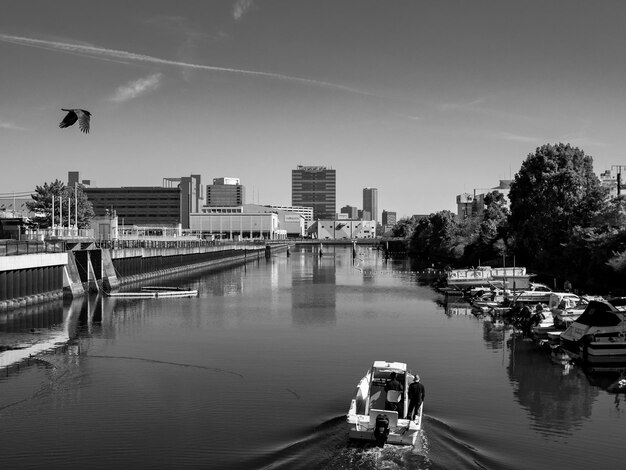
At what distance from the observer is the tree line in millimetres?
70938

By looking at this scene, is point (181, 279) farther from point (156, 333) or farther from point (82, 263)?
point (156, 333)

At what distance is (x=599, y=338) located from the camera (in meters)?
41.3

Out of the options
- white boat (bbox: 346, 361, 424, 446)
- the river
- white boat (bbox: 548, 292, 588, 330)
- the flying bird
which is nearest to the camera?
white boat (bbox: 346, 361, 424, 446)

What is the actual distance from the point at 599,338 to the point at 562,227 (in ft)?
174

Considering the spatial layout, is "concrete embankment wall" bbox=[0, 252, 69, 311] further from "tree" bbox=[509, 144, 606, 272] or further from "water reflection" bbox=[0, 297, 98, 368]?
"tree" bbox=[509, 144, 606, 272]

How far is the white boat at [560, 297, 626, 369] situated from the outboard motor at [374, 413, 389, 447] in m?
22.8

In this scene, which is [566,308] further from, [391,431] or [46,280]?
[46,280]

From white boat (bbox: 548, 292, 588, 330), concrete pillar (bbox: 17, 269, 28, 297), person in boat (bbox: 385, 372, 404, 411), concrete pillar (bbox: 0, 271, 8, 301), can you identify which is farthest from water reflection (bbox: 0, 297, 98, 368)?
white boat (bbox: 548, 292, 588, 330)

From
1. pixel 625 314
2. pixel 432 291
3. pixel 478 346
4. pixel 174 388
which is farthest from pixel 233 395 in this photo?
pixel 432 291

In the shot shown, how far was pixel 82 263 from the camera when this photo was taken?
8388 centimetres

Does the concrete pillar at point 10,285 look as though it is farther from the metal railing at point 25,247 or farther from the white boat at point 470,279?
the white boat at point 470,279

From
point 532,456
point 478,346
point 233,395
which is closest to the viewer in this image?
point 532,456

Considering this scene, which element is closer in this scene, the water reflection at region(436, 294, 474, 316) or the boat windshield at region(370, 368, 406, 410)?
the boat windshield at region(370, 368, 406, 410)

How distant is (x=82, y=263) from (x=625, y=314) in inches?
2595
